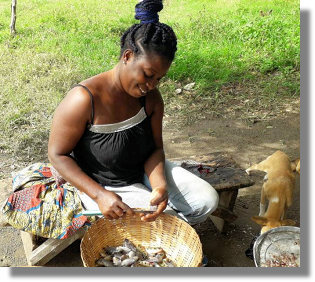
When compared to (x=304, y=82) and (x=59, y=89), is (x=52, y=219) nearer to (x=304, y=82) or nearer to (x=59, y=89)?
(x=304, y=82)

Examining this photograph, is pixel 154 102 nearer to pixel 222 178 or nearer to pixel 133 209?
pixel 133 209

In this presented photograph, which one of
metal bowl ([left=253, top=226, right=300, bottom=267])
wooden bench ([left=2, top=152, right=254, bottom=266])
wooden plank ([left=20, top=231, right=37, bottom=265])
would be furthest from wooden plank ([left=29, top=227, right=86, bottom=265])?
metal bowl ([left=253, top=226, right=300, bottom=267])

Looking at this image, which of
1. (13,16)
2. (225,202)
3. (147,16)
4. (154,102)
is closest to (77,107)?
(154,102)

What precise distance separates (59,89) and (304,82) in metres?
3.75

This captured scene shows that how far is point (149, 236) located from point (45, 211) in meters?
0.64

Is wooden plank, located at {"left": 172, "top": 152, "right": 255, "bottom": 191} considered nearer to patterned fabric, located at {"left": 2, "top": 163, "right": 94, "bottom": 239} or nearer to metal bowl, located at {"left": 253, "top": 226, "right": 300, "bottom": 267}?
metal bowl, located at {"left": 253, "top": 226, "right": 300, "bottom": 267}

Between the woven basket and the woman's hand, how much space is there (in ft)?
0.53

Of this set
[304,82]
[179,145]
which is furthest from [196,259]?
[179,145]

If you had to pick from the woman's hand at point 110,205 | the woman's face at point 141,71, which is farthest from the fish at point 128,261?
the woman's face at point 141,71

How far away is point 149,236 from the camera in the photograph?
249 cm

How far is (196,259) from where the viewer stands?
2203 millimetres

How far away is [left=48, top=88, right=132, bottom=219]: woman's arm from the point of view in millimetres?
2197

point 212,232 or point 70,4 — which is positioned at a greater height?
point 70,4

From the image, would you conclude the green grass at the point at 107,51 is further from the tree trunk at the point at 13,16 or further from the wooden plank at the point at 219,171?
the wooden plank at the point at 219,171
